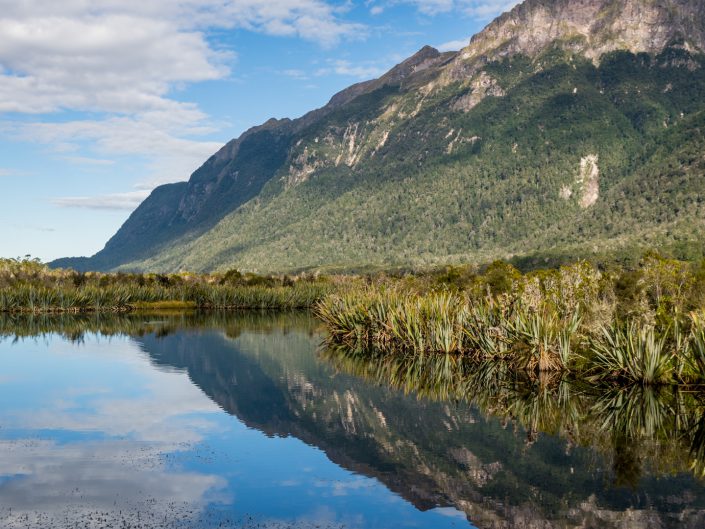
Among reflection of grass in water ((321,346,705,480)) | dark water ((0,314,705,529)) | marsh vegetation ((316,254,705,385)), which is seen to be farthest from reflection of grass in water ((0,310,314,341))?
reflection of grass in water ((321,346,705,480))

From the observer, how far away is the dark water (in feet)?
45.2

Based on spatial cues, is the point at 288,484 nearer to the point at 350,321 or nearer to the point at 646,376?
the point at 646,376

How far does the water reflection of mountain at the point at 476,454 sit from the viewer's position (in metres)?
13.8

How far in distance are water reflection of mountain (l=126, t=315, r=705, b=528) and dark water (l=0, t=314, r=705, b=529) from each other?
6 centimetres

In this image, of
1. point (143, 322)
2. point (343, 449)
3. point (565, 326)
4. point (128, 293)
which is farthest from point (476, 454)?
point (128, 293)

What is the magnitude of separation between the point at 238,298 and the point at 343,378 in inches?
1930

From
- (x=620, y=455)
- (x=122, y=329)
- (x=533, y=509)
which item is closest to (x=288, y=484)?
(x=533, y=509)

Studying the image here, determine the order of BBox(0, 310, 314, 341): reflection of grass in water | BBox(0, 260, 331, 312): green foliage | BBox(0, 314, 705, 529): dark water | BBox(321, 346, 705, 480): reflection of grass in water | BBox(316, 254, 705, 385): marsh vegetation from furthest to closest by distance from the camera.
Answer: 1. BBox(0, 260, 331, 312): green foliage
2. BBox(0, 310, 314, 341): reflection of grass in water
3. BBox(316, 254, 705, 385): marsh vegetation
4. BBox(321, 346, 705, 480): reflection of grass in water
5. BBox(0, 314, 705, 529): dark water

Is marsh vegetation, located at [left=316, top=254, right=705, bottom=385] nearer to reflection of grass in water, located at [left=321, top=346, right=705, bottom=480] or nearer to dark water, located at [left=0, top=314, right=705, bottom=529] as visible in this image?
reflection of grass in water, located at [left=321, top=346, right=705, bottom=480]

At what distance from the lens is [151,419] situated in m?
22.6

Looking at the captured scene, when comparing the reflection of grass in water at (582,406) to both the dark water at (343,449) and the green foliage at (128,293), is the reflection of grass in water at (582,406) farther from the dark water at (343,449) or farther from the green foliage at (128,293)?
the green foliage at (128,293)

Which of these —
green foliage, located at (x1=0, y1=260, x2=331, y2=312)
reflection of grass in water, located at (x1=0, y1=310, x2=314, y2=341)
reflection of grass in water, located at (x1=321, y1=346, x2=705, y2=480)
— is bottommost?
reflection of grass in water, located at (x1=321, y1=346, x2=705, y2=480)

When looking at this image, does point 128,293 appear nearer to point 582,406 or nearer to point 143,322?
point 143,322

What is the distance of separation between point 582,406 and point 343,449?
7979 millimetres
